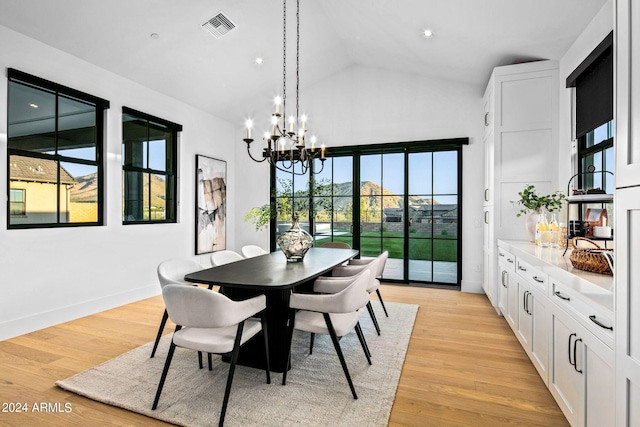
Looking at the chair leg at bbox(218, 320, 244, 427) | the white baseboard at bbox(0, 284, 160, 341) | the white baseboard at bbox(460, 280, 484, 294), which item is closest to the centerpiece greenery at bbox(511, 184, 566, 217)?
the white baseboard at bbox(460, 280, 484, 294)

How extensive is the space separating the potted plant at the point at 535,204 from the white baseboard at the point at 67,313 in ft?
15.4

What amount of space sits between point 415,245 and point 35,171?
15.9 feet

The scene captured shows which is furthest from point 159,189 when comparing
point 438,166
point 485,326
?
point 485,326

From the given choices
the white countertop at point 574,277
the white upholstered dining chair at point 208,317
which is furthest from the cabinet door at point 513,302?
the white upholstered dining chair at point 208,317

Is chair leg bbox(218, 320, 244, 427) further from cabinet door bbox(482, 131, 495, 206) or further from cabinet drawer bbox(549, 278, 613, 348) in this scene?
cabinet door bbox(482, 131, 495, 206)

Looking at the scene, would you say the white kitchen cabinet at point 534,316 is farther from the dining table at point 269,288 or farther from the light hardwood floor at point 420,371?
the dining table at point 269,288

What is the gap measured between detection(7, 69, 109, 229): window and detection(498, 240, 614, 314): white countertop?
4.40 m

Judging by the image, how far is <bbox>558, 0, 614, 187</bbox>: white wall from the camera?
294cm

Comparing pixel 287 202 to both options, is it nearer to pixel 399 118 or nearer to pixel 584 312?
pixel 399 118

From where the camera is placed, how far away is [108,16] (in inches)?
131

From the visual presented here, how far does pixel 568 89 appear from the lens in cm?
352

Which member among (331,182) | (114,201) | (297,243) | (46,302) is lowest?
(46,302)

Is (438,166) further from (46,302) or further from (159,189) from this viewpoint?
(46,302)

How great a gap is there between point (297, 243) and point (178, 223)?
109 inches
